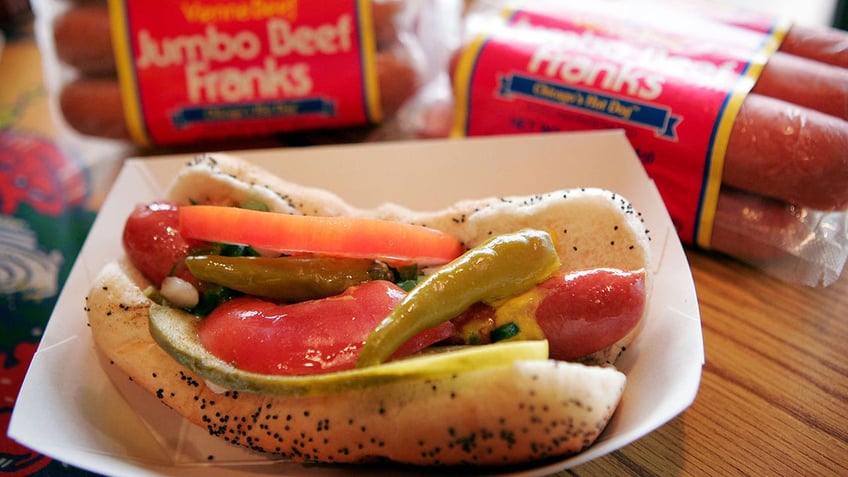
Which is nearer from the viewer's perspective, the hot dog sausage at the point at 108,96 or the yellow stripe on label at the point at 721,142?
the yellow stripe on label at the point at 721,142

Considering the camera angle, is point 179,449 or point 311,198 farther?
point 311,198

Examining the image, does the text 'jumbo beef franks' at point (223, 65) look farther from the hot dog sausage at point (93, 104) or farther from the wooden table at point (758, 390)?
the wooden table at point (758, 390)

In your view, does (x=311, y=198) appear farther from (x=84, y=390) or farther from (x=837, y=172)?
(x=837, y=172)

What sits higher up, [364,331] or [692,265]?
[364,331]

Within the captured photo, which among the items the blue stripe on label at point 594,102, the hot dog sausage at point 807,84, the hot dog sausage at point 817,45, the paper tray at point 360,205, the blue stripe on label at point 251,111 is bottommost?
the paper tray at point 360,205

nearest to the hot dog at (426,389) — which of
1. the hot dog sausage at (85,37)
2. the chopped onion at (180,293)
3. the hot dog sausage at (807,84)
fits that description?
the chopped onion at (180,293)

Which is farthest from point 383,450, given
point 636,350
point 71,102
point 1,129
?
point 1,129

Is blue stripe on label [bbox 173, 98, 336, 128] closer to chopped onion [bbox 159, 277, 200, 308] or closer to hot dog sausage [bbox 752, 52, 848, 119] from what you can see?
chopped onion [bbox 159, 277, 200, 308]

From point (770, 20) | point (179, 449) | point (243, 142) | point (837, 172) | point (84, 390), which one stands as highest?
point (770, 20)

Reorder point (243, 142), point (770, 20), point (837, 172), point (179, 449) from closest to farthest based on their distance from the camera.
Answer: point (179, 449)
point (837, 172)
point (770, 20)
point (243, 142)
